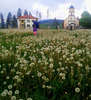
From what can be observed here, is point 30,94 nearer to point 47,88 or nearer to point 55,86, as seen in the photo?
point 47,88

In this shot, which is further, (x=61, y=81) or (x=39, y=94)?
(x=61, y=81)

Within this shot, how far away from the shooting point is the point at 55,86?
2.23 m

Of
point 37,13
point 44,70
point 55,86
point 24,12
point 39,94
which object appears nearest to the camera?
point 39,94

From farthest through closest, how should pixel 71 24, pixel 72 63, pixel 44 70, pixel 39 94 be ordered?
pixel 71 24, pixel 72 63, pixel 44 70, pixel 39 94

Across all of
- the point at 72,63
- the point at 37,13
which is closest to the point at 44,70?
the point at 72,63

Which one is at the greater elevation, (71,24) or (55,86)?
(71,24)

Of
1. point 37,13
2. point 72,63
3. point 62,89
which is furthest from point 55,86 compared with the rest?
point 37,13

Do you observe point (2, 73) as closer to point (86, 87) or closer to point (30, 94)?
point (30, 94)

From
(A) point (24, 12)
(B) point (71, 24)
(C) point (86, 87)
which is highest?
(A) point (24, 12)

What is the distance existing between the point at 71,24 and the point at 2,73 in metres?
36.6

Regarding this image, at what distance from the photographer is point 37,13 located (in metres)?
153

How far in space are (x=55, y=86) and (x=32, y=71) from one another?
0.76 meters

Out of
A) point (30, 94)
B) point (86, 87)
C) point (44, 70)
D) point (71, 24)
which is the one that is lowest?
point (30, 94)

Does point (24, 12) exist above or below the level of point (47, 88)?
above
